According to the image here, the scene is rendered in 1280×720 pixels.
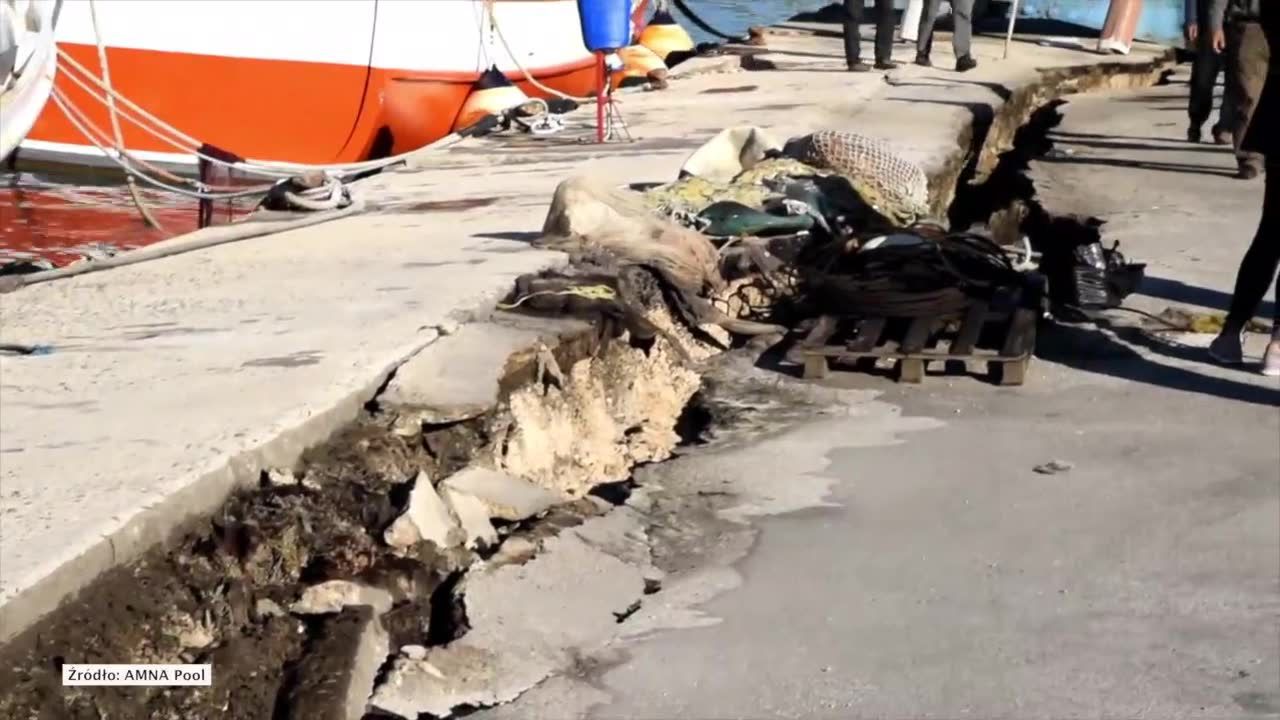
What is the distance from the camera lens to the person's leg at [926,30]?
16375 millimetres

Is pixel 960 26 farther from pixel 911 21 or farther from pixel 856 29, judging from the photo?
pixel 911 21

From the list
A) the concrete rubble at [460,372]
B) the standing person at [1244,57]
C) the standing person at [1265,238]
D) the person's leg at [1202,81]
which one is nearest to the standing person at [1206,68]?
the person's leg at [1202,81]

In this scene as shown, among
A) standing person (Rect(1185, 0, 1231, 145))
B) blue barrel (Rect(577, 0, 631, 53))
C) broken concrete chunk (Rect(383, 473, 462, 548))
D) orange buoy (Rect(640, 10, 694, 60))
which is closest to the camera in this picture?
broken concrete chunk (Rect(383, 473, 462, 548))

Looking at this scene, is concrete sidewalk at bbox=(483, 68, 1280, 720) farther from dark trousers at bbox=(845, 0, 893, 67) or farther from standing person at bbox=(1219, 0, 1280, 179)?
dark trousers at bbox=(845, 0, 893, 67)

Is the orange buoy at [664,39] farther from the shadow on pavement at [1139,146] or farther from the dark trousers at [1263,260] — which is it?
the dark trousers at [1263,260]

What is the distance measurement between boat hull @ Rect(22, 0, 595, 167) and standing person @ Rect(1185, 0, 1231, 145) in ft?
18.5

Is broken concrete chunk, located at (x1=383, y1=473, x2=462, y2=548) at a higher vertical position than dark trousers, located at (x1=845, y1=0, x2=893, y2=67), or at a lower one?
lower

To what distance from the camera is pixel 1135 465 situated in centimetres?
578

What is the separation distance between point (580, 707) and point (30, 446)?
1783 mm

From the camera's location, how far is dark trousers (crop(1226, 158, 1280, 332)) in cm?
644

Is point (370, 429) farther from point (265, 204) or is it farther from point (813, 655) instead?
point (265, 204)

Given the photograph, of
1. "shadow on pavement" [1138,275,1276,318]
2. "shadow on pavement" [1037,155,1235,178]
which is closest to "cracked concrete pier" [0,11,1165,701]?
"shadow on pavement" [1037,155,1235,178]

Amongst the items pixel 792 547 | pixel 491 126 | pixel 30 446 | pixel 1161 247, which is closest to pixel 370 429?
pixel 30 446

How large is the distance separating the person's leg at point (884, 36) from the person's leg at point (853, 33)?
189 mm
